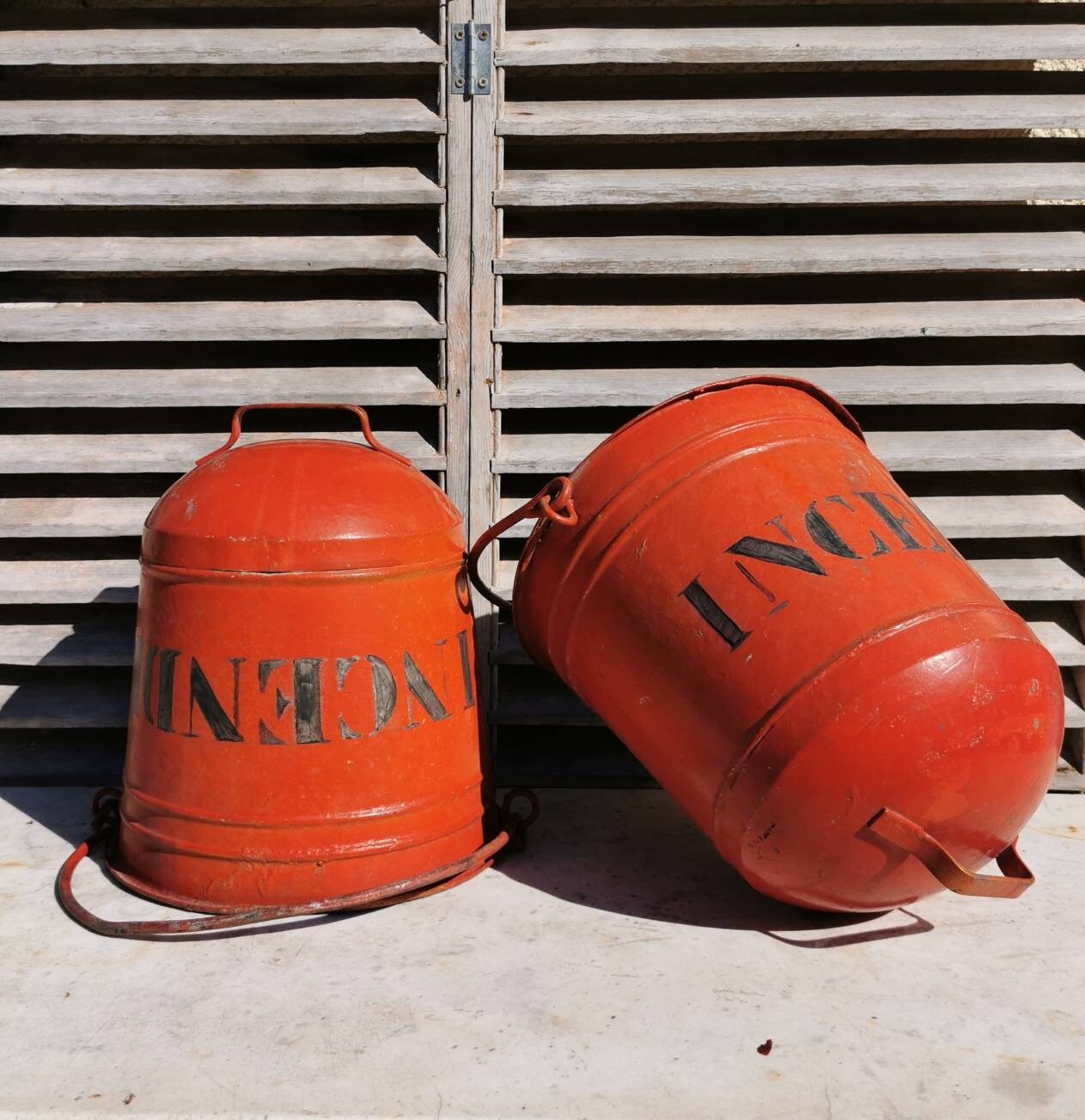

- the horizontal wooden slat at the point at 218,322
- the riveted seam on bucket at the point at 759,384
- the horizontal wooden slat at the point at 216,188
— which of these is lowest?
the riveted seam on bucket at the point at 759,384

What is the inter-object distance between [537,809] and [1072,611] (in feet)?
5.82

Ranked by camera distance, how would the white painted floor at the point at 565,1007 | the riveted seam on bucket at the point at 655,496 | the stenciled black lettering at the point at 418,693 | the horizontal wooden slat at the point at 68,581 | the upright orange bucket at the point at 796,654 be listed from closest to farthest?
the white painted floor at the point at 565,1007
the upright orange bucket at the point at 796,654
the riveted seam on bucket at the point at 655,496
the stenciled black lettering at the point at 418,693
the horizontal wooden slat at the point at 68,581

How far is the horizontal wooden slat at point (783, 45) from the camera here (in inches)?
122

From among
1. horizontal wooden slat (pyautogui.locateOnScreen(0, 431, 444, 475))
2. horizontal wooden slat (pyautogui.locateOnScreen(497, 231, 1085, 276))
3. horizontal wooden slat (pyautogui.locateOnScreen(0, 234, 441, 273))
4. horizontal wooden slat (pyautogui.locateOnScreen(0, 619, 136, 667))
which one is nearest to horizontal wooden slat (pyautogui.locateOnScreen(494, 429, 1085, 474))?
horizontal wooden slat (pyautogui.locateOnScreen(0, 431, 444, 475))

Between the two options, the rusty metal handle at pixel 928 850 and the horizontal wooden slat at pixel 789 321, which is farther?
the horizontal wooden slat at pixel 789 321

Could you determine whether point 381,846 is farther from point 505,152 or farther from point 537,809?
point 505,152

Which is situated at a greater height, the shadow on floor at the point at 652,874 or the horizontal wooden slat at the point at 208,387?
the horizontal wooden slat at the point at 208,387

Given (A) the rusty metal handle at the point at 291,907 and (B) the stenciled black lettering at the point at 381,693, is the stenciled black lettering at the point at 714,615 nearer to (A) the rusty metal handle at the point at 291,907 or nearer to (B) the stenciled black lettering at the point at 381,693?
(B) the stenciled black lettering at the point at 381,693

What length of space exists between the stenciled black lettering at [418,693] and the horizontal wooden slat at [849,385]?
0.94m

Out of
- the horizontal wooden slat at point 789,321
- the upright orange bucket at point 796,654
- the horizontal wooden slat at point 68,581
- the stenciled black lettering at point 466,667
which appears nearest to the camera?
the upright orange bucket at point 796,654

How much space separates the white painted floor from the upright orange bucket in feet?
0.61

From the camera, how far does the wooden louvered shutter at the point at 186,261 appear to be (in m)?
3.14

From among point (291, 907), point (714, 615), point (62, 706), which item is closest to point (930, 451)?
point (714, 615)

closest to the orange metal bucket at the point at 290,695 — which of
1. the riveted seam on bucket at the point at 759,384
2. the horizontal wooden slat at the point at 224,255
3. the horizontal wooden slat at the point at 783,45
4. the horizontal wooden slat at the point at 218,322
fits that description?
the riveted seam on bucket at the point at 759,384
